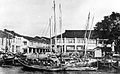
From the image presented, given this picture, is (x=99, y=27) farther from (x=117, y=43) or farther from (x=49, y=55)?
(x=49, y=55)

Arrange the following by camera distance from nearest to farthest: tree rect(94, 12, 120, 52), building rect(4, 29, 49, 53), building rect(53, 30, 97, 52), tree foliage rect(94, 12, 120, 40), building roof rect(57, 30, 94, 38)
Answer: tree rect(94, 12, 120, 52) → tree foliage rect(94, 12, 120, 40) → building rect(4, 29, 49, 53) → building rect(53, 30, 97, 52) → building roof rect(57, 30, 94, 38)

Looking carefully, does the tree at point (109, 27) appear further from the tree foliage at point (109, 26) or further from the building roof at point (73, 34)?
the building roof at point (73, 34)

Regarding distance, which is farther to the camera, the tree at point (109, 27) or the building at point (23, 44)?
the building at point (23, 44)

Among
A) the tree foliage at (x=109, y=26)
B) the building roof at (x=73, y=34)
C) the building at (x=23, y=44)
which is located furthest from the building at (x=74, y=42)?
the tree foliage at (x=109, y=26)

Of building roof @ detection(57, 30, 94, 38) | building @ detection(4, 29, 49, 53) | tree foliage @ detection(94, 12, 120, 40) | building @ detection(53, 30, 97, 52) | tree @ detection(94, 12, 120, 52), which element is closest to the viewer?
tree @ detection(94, 12, 120, 52)

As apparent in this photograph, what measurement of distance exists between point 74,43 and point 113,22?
32298 millimetres

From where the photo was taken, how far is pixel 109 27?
71375mm

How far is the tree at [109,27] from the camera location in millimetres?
70938

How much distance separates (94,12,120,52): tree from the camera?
233 ft

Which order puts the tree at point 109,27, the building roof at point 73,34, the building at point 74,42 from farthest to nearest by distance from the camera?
the building roof at point 73,34
the building at point 74,42
the tree at point 109,27

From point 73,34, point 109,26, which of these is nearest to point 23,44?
point 73,34

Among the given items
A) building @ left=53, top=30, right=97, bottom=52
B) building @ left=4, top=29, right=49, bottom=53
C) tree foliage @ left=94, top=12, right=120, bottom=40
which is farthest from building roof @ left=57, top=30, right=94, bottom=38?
tree foliage @ left=94, top=12, right=120, bottom=40

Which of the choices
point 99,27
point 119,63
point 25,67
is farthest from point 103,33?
point 25,67

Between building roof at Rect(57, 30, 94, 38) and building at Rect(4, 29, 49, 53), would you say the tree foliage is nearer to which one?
building roof at Rect(57, 30, 94, 38)
